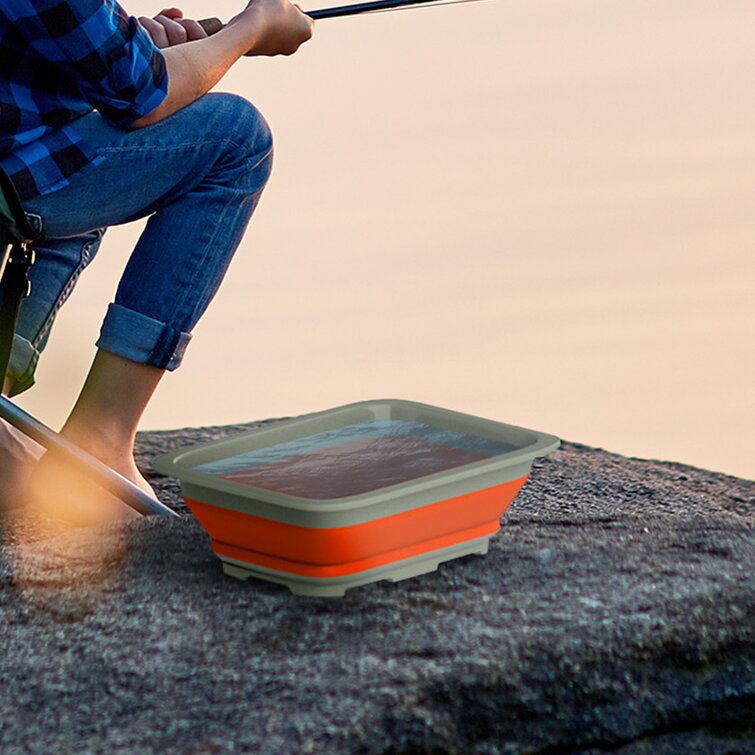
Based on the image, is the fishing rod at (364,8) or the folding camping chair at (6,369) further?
the fishing rod at (364,8)

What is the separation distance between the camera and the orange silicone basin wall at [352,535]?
1438 mm

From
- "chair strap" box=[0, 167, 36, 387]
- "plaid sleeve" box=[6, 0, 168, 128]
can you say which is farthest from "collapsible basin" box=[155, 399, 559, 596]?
"plaid sleeve" box=[6, 0, 168, 128]

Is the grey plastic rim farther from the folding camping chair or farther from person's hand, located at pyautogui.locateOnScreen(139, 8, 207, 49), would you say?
person's hand, located at pyautogui.locateOnScreen(139, 8, 207, 49)

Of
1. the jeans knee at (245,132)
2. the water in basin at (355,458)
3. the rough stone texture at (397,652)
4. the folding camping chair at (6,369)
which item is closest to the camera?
the rough stone texture at (397,652)

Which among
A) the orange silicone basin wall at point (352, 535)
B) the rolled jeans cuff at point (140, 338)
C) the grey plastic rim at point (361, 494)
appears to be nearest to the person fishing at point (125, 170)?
the rolled jeans cuff at point (140, 338)

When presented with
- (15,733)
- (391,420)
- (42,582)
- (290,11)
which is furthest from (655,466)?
(15,733)

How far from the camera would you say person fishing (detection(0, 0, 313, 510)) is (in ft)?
5.25

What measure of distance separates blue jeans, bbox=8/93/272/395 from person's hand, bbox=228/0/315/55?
12 centimetres

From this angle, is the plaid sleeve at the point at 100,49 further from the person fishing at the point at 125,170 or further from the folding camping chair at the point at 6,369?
the folding camping chair at the point at 6,369

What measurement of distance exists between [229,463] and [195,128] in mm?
449

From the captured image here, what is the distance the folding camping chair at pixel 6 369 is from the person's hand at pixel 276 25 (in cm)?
43

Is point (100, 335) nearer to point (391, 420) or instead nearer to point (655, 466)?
point (391, 420)

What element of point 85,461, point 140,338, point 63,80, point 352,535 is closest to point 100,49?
point 63,80

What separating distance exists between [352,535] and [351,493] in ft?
0.24
